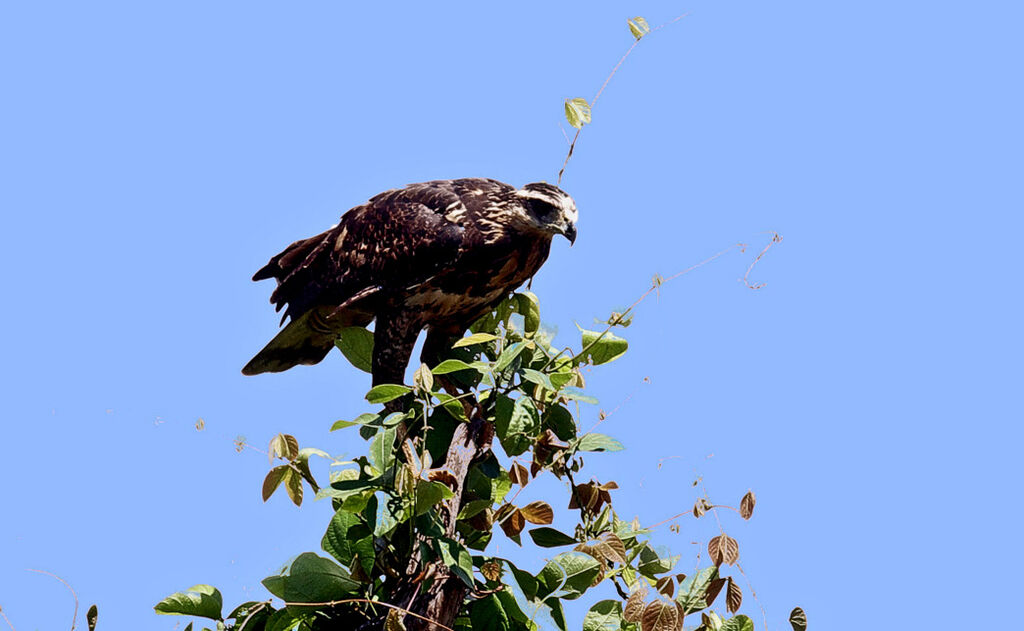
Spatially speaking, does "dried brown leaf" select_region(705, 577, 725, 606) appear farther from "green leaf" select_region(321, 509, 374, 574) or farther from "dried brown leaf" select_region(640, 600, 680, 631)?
"green leaf" select_region(321, 509, 374, 574)

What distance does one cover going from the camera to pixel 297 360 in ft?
14.7

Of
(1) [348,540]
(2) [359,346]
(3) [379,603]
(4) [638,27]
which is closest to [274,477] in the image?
(1) [348,540]

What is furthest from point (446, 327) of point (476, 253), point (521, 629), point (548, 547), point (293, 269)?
point (521, 629)

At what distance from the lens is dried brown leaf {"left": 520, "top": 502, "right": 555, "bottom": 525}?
138 inches

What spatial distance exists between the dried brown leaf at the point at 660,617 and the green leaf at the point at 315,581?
0.80 m

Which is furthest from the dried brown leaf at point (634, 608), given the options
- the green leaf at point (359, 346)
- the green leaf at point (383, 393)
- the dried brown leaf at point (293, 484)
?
the green leaf at point (359, 346)

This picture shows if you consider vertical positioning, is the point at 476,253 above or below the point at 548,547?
above

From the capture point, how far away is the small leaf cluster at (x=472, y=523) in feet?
10.4

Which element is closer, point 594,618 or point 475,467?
point 594,618

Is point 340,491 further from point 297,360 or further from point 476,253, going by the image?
point 297,360

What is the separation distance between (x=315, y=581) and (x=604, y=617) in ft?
2.64

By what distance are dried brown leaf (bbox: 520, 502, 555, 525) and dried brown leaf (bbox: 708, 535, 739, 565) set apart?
19.3 inches

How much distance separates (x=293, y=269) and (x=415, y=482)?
1.50 m

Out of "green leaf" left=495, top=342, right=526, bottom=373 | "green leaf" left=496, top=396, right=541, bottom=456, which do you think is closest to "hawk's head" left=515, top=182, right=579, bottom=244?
"green leaf" left=495, top=342, right=526, bottom=373
